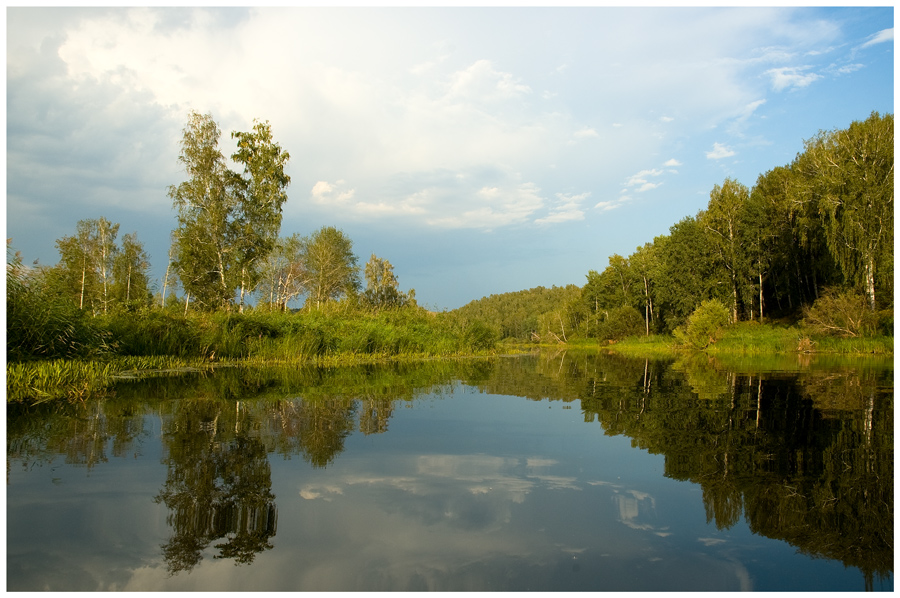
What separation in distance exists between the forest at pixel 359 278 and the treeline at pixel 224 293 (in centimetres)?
6

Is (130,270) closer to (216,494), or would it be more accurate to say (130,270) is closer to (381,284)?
(381,284)

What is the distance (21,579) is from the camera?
305 centimetres

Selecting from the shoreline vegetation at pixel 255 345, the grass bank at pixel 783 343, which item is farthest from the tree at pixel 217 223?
the grass bank at pixel 783 343

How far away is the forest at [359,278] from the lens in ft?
51.8

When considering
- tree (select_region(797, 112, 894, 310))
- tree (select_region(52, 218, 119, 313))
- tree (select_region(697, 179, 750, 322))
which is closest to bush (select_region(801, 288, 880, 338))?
tree (select_region(797, 112, 894, 310))

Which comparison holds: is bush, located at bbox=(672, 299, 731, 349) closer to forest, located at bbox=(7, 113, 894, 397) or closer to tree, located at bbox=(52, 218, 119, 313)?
forest, located at bbox=(7, 113, 894, 397)

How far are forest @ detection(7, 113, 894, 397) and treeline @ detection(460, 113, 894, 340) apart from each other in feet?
0.40

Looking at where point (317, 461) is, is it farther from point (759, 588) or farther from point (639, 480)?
point (759, 588)

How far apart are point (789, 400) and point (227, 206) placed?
85.2ft

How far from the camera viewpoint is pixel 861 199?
95.6 ft

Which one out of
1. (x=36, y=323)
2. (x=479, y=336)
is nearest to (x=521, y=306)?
(x=479, y=336)

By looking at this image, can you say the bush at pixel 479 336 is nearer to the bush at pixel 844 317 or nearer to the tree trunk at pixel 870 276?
the bush at pixel 844 317

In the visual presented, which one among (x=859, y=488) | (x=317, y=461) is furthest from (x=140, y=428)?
(x=859, y=488)

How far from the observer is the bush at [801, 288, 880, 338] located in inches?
1068
